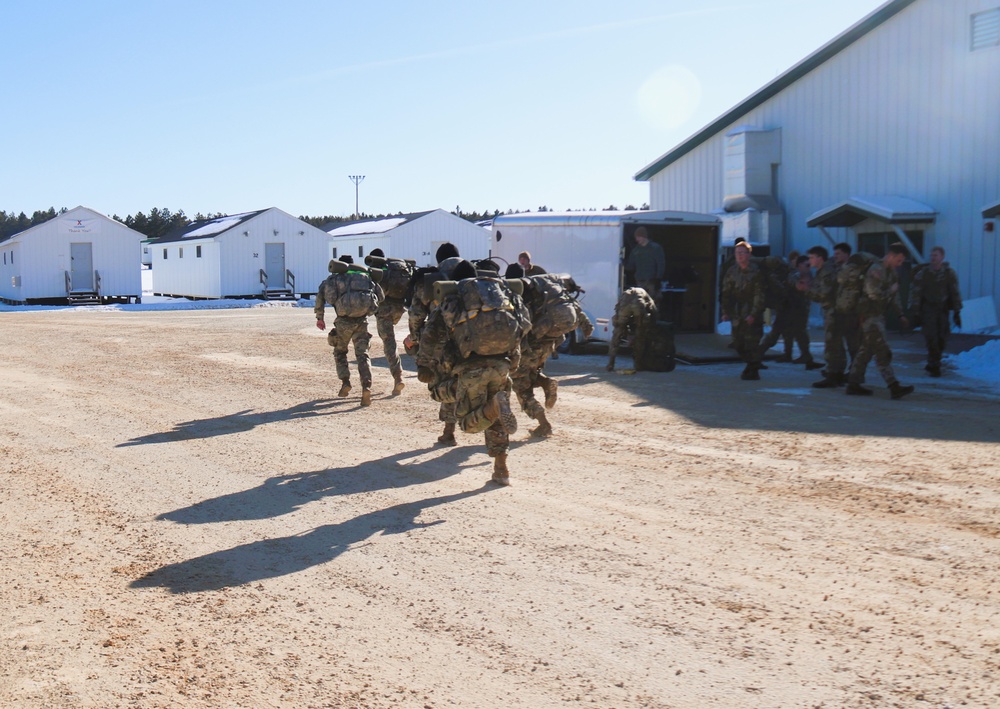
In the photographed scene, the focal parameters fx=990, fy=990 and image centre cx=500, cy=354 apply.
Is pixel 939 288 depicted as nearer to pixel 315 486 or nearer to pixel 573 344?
pixel 573 344

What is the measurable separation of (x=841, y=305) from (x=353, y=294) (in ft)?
19.0

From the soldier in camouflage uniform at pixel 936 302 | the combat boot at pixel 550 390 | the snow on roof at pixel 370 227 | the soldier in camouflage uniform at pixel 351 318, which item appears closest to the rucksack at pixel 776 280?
the soldier in camouflage uniform at pixel 936 302

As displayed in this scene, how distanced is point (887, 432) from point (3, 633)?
7731 millimetres

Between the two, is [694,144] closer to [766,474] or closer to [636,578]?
[766,474]

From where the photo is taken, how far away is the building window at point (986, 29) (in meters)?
18.1

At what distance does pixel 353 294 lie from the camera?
11.7 meters

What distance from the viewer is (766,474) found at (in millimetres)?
7871

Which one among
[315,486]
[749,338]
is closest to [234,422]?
[315,486]

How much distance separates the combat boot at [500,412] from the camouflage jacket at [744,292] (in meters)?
6.37

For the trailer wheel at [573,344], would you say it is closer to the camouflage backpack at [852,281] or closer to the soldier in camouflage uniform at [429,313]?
the camouflage backpack at [852,281]

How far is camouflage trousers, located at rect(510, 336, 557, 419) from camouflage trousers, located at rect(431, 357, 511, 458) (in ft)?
5.10

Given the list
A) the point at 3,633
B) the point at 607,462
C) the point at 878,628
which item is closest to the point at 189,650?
the point at 3,633

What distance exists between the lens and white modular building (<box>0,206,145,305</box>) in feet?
133

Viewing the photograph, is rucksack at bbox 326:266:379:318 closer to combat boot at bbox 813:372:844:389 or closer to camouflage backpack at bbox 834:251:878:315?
camouflage backpack at bbox 834:251:878:315
